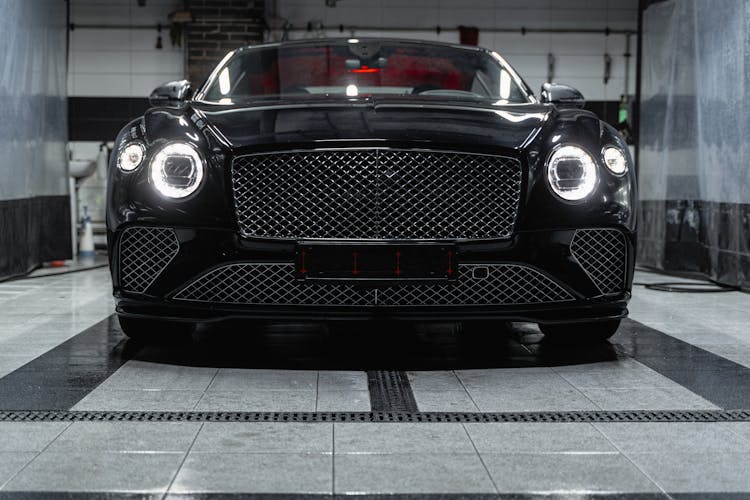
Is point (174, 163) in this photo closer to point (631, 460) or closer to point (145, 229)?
point (145, 229)

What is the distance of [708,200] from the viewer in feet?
23.2

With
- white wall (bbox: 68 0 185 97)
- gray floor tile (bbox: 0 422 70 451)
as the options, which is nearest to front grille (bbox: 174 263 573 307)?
gray floor tile (bbox: 0 422 70 451)

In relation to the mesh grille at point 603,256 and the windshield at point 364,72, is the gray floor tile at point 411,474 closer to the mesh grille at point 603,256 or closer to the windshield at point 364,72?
the mesh grille at point 603,256

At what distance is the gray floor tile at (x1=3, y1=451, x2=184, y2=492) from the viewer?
2045mm

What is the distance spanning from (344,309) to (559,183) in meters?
0.83

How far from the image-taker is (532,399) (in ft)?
9.77

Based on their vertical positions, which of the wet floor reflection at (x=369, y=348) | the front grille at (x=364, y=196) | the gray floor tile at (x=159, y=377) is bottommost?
the wet floor reflection at (x=369, y=348)

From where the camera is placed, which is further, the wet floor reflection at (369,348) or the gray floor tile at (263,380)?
the wet floor reflection at (369,348)

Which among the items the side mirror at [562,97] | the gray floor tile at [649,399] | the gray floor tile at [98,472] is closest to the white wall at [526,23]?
the side mirror at [562,97]

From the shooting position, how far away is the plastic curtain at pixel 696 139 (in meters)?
6.45

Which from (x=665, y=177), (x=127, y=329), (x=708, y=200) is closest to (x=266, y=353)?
(x=127, y=329)

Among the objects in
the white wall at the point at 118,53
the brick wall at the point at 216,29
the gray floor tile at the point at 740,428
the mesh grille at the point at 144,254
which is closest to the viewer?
the gray floor tile at the point at 740,428

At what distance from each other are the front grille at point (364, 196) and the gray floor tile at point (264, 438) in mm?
826

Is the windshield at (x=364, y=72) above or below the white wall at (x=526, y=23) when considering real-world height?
below
